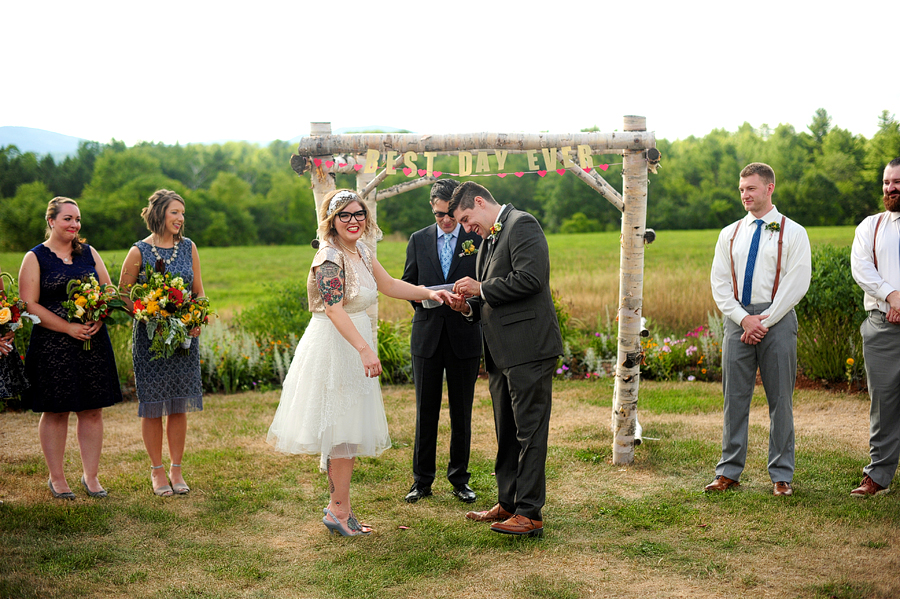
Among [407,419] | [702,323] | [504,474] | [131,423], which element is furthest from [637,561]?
[702,323]

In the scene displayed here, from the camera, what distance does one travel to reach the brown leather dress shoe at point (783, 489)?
505 cm

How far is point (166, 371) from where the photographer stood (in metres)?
5.27

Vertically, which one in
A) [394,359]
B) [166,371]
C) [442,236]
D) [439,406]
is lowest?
[394,359]

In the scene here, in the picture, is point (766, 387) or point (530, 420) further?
point (766, 387)

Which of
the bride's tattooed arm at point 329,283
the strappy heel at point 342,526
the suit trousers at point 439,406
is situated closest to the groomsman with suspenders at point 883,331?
the suit trousers at point 439,406

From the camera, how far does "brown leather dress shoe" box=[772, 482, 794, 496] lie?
505 cm

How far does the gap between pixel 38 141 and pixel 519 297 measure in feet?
113

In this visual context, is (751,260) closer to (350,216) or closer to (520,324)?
(520,324)

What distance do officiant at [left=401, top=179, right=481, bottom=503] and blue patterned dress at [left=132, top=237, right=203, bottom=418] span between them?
1.72 metres

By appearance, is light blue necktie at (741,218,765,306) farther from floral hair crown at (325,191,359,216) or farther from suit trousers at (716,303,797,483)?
floral hair crown at (325,191,359,216)

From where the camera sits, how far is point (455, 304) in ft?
15.5

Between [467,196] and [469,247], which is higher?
[467,196]

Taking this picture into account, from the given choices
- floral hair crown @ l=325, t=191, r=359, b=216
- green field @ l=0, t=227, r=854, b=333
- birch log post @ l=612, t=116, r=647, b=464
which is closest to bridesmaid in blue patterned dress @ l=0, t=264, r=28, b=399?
floral hair crown @ l=325, t=191, r=359, b=216

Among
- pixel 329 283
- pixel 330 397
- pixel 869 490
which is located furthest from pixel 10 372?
pixel 869 490
